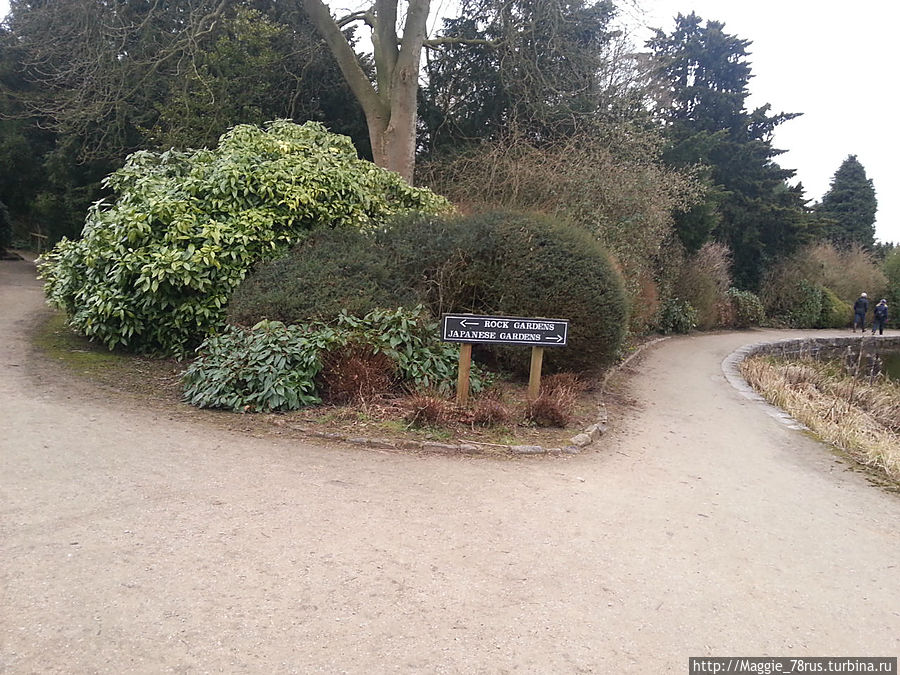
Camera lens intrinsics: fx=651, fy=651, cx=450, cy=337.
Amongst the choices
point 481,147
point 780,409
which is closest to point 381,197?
point 481,147

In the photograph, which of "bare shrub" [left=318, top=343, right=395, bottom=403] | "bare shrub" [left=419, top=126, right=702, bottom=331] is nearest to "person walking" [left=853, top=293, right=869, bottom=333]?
"bare shrub" [left=419, top=126, right=702, bottom=331]

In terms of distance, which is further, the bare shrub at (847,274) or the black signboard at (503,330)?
the bare shrub at (847,274)

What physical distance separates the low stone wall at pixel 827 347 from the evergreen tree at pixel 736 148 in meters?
4.83

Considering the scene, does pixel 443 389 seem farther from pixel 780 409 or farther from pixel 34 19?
pixel 34 19

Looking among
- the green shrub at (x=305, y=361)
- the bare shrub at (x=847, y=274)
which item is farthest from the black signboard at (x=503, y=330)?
the bare shrub at (x=847, y=274)

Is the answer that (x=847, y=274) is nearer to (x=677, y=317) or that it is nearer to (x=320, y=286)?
(x=677, y=317)

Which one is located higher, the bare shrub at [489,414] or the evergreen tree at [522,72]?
the evergreen tree at [522,72]

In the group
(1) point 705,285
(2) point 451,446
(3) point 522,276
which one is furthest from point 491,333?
(1) point 705,285

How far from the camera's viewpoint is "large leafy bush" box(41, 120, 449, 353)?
8.23 m

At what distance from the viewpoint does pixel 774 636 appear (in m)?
3.04

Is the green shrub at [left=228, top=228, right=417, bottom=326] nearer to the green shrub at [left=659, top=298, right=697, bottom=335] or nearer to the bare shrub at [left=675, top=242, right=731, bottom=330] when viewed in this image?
the green shrub at [left=659, top=298, right=697, bottom=335]

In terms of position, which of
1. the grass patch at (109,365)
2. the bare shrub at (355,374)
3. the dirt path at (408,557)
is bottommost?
the dirt path at (408,557)

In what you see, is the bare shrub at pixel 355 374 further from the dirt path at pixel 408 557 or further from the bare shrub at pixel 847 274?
the bare shrub at pixel 847 274

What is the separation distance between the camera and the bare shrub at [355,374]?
6570mm
